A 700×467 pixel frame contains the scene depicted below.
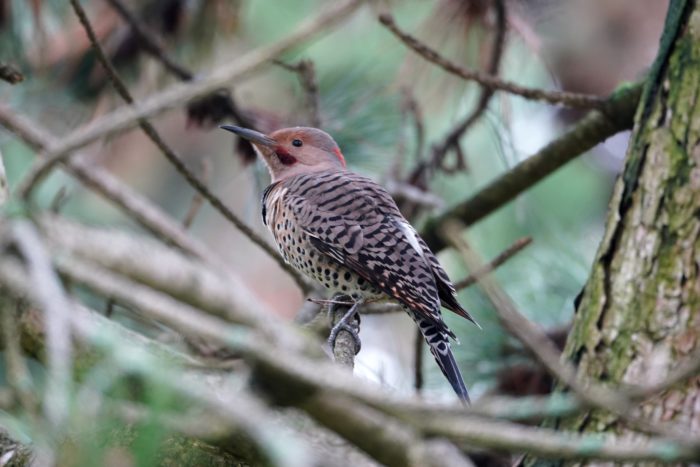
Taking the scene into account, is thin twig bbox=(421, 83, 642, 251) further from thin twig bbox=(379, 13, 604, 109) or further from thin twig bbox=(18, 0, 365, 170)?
thin twig bbox=(18, 0, 365, 170)

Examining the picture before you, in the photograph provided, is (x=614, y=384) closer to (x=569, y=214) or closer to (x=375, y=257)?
(x=375, y=257)

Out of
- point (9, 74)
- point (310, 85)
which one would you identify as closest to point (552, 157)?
point (310, 85)

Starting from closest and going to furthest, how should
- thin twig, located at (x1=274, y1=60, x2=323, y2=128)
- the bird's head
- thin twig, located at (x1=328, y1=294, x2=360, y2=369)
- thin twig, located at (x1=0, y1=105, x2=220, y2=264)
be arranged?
thin twig, located at (x1=0, y1=105, x2=220, y2=264)
thin twig, located at (x1=328, y1=294, x2=360, y2=369)
thin twig, located at (x1=274, y1=60, x2=323, y2=128)
the bird's head

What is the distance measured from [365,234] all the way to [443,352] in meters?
0.64

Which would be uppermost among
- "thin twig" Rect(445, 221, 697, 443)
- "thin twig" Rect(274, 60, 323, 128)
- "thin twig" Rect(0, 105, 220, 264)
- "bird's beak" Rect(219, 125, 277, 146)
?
"thin twig" Rect(274, 60, 323, 128)

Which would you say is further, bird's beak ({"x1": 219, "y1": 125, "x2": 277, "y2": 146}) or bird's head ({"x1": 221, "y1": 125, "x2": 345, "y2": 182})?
bird's head ({"x1": 221, "y1": 125, "x2": 345, "y2": 182})

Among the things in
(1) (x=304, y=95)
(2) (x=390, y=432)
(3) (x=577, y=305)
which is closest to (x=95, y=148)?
(1) (x=304, y=95)

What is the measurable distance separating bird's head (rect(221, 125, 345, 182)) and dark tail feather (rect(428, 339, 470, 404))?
3.89 feet

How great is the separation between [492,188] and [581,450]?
2480 mm

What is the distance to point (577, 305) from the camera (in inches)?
116

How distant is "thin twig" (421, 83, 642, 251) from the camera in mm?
3285

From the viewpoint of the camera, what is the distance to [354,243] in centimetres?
353

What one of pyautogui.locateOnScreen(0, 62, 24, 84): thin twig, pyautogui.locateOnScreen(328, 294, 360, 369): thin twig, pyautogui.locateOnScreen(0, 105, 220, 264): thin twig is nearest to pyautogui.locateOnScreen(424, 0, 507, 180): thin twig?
pyautogui.locateOnScreen(328, 294, 360, 369): thin twig

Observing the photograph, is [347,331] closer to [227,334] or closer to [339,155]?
[339,155]
